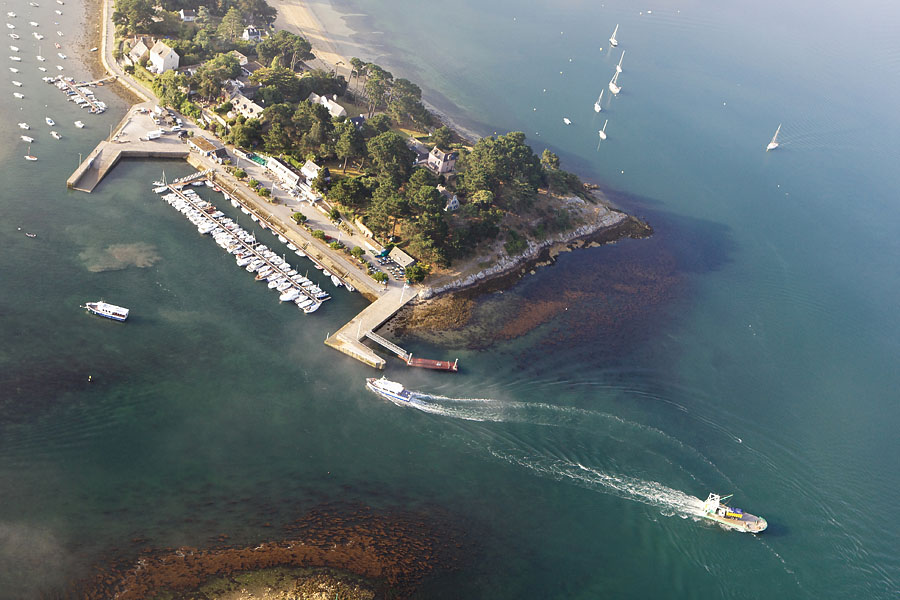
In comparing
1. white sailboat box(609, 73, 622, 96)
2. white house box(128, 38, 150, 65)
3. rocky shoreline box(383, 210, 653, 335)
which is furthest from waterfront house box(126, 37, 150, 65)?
white sailboat box(609, 73, 622, 96)

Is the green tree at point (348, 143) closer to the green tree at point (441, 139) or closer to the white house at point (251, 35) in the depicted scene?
the green tree at point (441, 139)

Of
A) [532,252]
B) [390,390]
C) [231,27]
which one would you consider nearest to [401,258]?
[532,252]

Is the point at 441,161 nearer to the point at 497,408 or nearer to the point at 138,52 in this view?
the point at 497,408

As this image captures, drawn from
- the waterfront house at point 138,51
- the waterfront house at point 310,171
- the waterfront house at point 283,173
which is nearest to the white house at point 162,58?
the waterfront house at point 138,51

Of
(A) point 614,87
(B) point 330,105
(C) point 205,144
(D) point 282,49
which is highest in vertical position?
(A) point 614,87

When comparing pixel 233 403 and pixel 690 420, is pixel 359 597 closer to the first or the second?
pixel 233 403

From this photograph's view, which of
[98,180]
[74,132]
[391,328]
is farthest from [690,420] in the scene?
[74,132]
